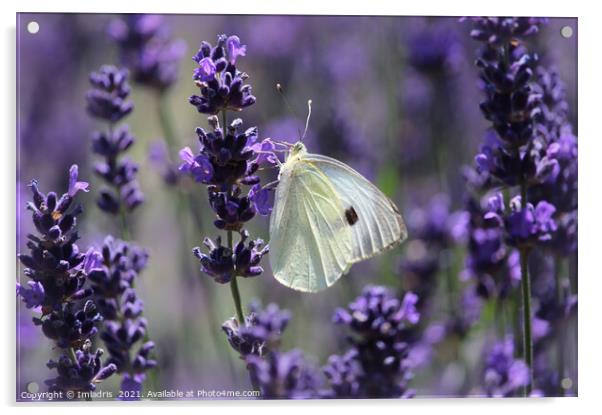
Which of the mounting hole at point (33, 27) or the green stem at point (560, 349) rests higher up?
the mounting hole at point (33, 27)

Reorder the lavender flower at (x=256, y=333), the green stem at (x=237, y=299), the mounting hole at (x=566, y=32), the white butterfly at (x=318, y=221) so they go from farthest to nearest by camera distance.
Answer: the mounting hole at (x=566, y=32), the white butterfly at (x=318, y=221), the lavender flower at (x=256, y=333), the green stem at (x=237, y=299)

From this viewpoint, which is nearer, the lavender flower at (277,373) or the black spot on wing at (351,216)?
the lavender flower at (277,373)

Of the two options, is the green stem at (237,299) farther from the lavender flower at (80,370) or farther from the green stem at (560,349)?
the green stem at (560,349)

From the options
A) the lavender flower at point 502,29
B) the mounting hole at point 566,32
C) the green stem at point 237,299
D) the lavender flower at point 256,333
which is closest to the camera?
the green stem at point 237,299

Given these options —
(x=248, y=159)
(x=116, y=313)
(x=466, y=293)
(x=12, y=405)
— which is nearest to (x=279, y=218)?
(x=248, y=159)

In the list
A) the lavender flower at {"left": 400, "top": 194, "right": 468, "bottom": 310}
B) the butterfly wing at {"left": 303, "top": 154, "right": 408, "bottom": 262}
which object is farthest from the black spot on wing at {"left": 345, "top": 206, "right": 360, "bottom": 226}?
the lavender flower at {"left": 400, "top": 194, "right": 468, "bottom": 310}

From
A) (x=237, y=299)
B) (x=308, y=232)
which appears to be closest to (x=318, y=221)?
(x=308, y=232)

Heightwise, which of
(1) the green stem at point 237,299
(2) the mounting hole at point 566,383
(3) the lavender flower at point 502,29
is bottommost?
(2) the mounting hole at point 566,383

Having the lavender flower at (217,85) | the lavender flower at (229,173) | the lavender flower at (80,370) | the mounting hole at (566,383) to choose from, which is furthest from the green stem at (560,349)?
the lavender flower at (80,370)
